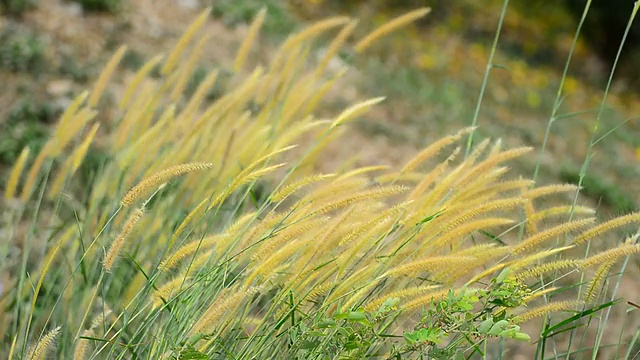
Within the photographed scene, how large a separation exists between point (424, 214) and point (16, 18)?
3.71m

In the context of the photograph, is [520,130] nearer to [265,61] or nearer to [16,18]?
[265,61]

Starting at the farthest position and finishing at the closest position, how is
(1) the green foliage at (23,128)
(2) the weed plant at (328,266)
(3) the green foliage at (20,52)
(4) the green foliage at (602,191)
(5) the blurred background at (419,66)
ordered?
(4) the green foliage at (602,191)
(5) the blurred background at (419,66)
(3) the green foliage at (20,52)
(1) the green foliage at (23,128)
(2) the weed plant at (328,266)

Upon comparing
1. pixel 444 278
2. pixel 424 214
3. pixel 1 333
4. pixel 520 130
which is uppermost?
pixel 424 214

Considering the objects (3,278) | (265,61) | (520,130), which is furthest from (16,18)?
(520,130)

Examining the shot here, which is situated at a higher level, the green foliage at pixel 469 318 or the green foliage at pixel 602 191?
the green foliage at pixel 469 318

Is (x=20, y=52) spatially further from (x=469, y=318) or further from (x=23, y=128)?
(x=469, y=318)

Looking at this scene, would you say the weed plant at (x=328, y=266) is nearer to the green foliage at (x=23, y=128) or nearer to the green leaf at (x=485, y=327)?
the green leaf at (x=485, y=327)

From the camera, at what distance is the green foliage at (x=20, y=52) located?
4.04 metres

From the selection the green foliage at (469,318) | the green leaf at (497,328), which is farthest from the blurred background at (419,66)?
the green leaf at (497,328)

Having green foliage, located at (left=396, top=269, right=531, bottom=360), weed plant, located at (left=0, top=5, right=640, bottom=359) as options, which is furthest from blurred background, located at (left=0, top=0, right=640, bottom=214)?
green foliage, located at (left=396, top=269, right=531, bottom=360)

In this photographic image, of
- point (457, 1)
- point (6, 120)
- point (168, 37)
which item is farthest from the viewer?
point (457, 1)

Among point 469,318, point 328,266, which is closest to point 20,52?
point 328,266

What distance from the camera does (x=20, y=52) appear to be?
4113 mm

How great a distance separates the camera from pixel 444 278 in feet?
5.47
